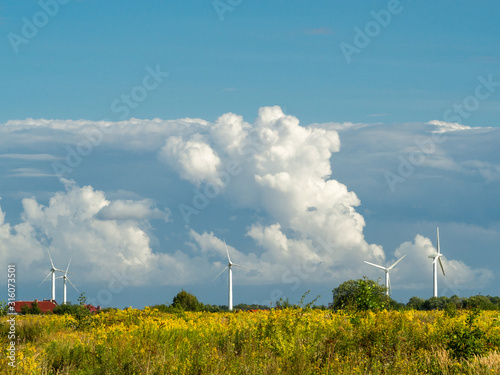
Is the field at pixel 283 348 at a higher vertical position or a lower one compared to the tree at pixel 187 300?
lower

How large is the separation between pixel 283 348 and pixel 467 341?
17.9 ft

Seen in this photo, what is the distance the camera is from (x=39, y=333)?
2511 cm

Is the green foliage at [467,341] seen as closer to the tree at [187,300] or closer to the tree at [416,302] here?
the tree at [187,300]

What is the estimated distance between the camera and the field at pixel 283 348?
14789 millimetres

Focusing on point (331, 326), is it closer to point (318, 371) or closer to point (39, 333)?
point (318, 371)

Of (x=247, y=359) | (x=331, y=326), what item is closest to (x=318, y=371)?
(x=247, y=359)

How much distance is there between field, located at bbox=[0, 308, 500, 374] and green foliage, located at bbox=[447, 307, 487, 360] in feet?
0.09

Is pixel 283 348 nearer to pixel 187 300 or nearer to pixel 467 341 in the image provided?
pixel 467 341

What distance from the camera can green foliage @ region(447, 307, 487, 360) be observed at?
17.2 meters

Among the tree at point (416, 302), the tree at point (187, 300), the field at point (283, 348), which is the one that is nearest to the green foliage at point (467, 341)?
the field at point (283, 348)

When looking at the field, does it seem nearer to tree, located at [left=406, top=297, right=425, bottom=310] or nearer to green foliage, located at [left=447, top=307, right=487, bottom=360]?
green foliage, located at [left=447, top=307, right=487, bottom=360]

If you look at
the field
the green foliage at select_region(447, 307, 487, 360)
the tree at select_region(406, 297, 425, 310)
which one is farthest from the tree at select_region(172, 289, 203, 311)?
the green foliage at select_region(447, 307, 487, 360)

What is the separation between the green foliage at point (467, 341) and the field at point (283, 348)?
3 centimetres

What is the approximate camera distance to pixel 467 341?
17.3 metres
